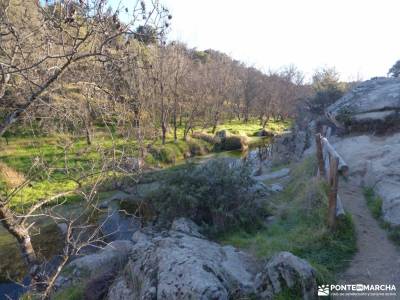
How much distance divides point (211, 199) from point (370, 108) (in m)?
8.85

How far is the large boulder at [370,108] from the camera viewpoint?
13.6 metres

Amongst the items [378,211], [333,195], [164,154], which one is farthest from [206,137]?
[333,195]

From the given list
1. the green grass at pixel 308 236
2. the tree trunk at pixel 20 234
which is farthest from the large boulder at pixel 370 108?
the tree trunk at pixel 20 234

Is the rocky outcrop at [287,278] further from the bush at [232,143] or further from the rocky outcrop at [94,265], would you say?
the bush at [232,143]

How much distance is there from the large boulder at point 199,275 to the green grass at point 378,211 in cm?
257

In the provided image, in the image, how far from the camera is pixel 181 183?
33.7ft

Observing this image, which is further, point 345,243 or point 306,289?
point 345,243

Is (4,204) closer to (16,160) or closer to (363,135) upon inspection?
(363,135)

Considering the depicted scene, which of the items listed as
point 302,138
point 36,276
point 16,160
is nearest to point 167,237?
point 36,276

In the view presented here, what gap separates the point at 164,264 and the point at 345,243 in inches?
149

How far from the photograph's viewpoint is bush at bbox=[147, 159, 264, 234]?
9312 millimetres

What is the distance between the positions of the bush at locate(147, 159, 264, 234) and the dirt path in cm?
261

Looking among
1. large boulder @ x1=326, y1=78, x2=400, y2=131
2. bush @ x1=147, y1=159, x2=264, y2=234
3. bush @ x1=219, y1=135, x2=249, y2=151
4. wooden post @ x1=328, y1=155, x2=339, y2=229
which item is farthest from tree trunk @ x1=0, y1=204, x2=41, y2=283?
bush @ x1=219, y1=135, x2=249, y2=151

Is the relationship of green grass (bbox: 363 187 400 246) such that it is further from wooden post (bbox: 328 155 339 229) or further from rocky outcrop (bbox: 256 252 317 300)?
rocky outcrop (bbox: 256 252 317 300)
